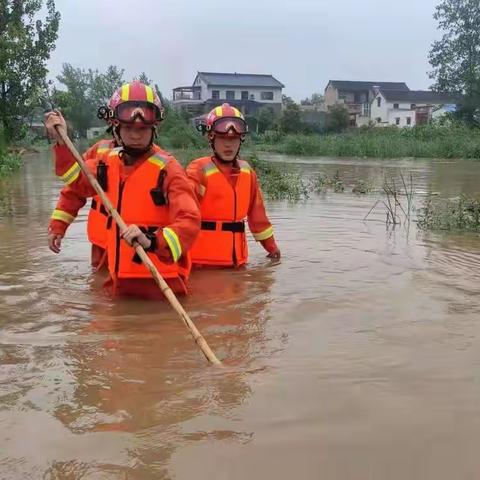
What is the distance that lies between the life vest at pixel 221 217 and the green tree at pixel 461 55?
1724 inches

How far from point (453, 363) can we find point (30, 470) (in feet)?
7.57

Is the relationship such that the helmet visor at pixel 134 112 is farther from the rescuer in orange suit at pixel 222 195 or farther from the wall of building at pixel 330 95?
the wall of building at pixel 330 95

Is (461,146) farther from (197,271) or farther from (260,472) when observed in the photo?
(260,472)

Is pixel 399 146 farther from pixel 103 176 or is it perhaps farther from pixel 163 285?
pixel 163 285

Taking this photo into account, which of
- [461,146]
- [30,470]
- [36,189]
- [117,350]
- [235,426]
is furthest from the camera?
[461,146]

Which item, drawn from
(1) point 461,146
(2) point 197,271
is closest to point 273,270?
(2) point 197,271

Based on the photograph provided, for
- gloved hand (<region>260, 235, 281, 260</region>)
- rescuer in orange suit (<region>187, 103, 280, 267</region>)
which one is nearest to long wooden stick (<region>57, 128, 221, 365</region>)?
rescuer in orange suit (<region>187, 103, 280, 267</region>)

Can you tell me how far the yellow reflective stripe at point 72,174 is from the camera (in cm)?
522

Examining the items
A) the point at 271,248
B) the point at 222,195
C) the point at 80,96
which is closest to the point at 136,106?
the point at 222,195

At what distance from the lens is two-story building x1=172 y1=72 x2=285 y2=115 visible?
251 ft

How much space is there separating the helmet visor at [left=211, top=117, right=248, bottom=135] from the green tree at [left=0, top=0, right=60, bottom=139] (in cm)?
1652

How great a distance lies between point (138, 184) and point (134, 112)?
52 centimetres

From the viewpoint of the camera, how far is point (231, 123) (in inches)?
235

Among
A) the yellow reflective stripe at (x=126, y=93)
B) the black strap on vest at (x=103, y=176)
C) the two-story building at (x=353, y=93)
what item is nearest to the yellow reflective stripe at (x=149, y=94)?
the yellow reflective stripe at (x=126, y=93)
